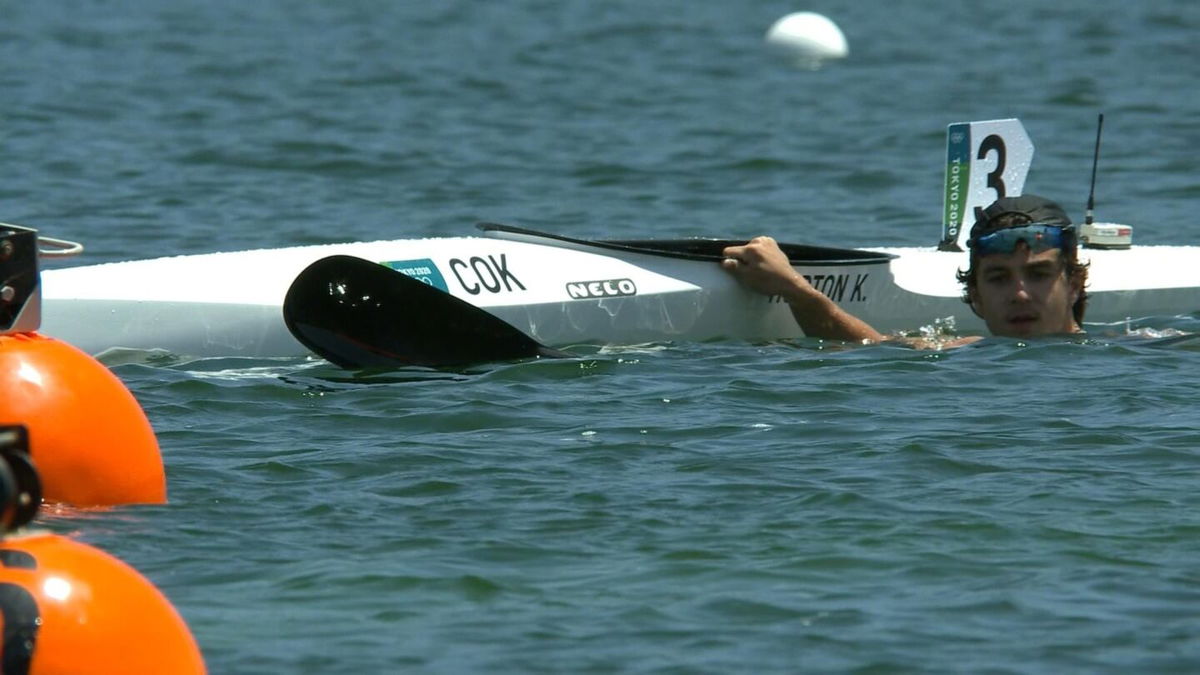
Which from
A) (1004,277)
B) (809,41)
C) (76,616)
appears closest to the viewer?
(76,616)

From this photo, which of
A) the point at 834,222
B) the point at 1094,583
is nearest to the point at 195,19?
the point at 834,222

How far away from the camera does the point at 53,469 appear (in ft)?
16.4

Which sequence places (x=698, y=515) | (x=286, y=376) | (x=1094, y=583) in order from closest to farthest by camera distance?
1. (x=1094, y=583)
2. (x=698, y=515)
3. (x=286, y=376)

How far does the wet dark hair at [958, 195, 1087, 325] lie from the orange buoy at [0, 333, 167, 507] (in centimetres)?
364

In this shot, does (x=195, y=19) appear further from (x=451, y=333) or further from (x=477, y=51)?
(x=451, y=333)

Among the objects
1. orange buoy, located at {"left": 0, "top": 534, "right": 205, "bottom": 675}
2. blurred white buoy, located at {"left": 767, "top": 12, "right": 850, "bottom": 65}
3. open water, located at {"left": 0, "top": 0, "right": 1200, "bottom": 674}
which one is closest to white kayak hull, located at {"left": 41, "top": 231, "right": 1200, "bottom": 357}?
open water, located at {"left": 0, "top": 0, "right": 1200, "bottom": 674}

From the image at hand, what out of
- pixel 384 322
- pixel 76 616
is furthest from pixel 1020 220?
pixel 76 616

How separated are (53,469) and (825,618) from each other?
1957 mm

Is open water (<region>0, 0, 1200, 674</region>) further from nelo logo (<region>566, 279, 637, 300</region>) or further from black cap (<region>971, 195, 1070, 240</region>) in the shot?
black cap (<region>971, 195, 1070, 240</region>)

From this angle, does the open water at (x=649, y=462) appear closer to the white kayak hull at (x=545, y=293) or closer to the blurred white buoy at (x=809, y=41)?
the white kayak hull at (x=545, y=293)

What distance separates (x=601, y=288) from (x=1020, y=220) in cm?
163

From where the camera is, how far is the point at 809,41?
21.1m

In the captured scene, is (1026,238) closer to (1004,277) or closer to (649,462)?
(1004,277)

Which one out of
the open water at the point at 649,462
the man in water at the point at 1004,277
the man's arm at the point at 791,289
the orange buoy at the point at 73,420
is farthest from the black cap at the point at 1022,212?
the orange buoy at the point at 73,420
